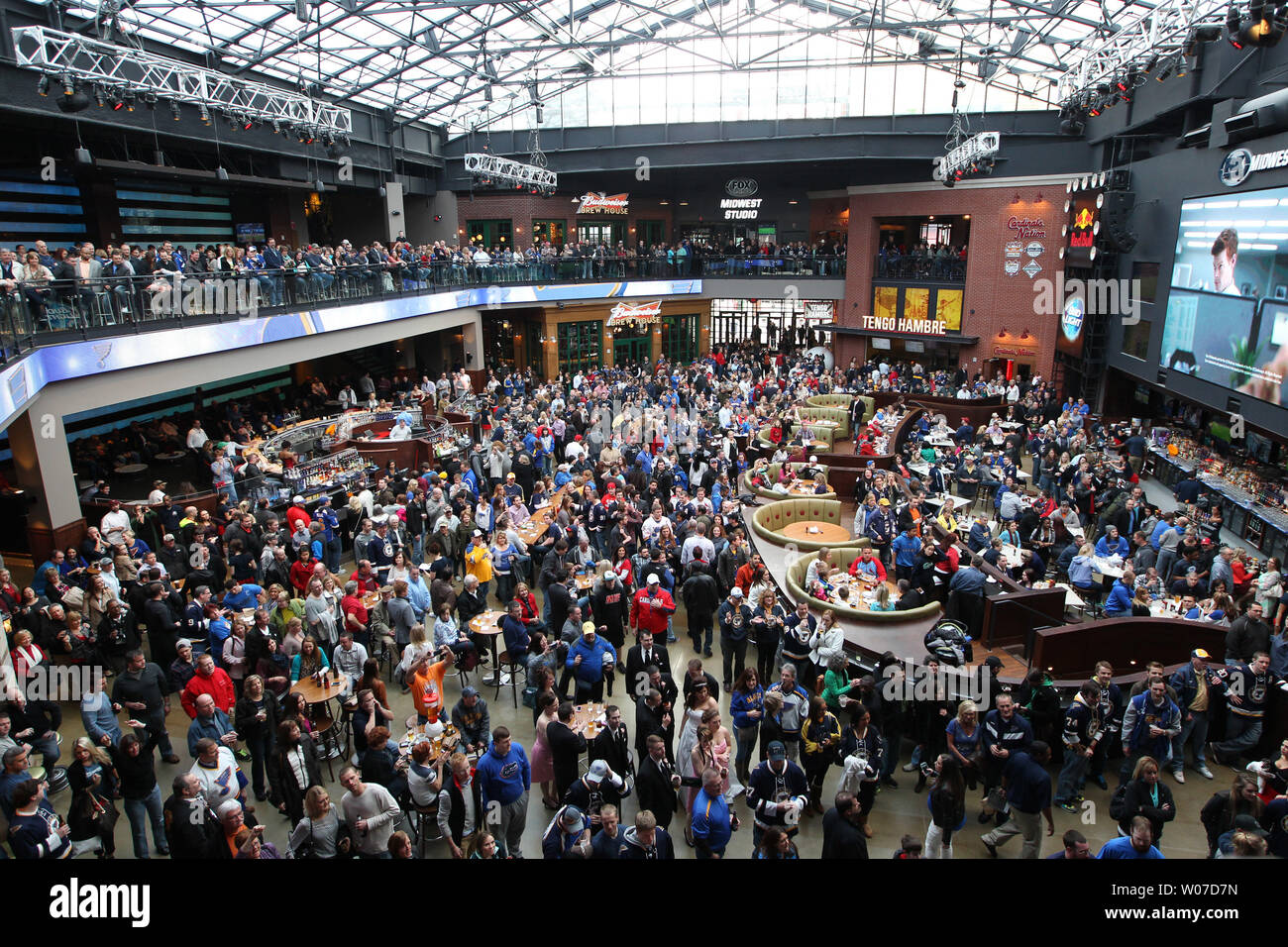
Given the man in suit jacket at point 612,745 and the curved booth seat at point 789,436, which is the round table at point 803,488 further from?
the man in suit jacket at point 612,745

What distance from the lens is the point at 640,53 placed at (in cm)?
2875

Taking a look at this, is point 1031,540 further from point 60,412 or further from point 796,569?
point 60,412

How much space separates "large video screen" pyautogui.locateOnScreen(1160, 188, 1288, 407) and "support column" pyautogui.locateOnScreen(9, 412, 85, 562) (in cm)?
2017

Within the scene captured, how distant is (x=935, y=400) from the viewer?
78.6 ft

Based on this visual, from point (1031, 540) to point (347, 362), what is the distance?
23.4 m

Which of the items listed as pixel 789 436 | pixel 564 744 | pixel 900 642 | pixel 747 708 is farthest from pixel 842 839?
pixel 789 436

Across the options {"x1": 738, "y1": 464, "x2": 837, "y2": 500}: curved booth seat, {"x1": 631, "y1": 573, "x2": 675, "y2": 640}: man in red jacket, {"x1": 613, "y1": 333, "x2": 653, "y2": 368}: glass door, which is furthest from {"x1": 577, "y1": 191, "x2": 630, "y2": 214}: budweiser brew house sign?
{"x1": 631, "y1": 573, "x2": 675, "y2": 640}: man in red jacket

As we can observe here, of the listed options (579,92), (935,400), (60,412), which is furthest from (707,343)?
(60,412)

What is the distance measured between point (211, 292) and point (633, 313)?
745 inches

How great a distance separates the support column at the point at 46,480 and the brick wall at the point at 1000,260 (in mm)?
26240

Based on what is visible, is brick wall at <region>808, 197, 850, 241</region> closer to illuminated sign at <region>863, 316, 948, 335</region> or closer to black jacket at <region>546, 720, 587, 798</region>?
illuminated sign at <region>863, 316, 948, 335</region>

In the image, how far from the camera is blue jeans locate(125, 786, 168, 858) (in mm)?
6223

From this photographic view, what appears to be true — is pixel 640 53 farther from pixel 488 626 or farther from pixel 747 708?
pixel 747 708

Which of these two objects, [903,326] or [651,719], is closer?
[651,719]
